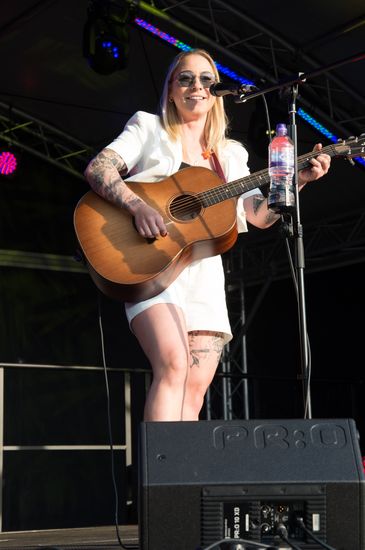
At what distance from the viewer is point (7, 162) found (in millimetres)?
9828

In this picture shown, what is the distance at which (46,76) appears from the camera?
877 cm

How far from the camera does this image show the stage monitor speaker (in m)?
2.08

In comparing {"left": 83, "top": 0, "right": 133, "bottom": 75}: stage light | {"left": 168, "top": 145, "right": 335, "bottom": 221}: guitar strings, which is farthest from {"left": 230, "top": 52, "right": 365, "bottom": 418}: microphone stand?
{"left": 83, "top": 0, "right": 133, "bottom": 75}: stage light

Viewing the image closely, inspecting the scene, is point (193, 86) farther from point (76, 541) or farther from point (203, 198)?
point (76, 541)

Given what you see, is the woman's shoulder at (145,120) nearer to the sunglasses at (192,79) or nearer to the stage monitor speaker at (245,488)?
the sunglasses at (192,79)

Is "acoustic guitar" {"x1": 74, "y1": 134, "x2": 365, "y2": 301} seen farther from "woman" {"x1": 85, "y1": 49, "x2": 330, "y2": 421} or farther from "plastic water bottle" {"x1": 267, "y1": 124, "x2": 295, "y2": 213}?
"plastic water bottle" {"x1": 267, "y1": 124, "x2": 295, "y2": 213}

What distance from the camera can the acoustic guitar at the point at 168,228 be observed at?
2893mm

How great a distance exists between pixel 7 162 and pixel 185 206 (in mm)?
7112

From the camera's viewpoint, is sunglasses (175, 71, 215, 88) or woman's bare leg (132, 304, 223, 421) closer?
woman's bare leg (132, 304, 223, 421)

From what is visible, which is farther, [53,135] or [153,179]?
[53,135]

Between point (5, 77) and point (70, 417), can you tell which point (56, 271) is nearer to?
point (70, 417)

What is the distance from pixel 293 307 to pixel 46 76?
4.73m

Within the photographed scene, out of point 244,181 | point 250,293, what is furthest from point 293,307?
point 244,181

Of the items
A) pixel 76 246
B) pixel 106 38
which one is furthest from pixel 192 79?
pixel 76 246
